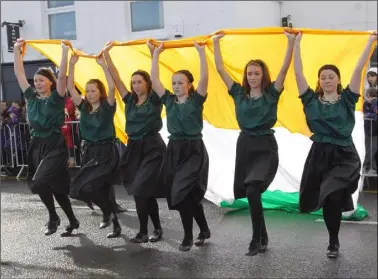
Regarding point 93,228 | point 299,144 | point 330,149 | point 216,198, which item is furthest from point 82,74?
point 330,149

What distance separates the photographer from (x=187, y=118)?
191 inches

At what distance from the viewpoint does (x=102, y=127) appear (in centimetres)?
536

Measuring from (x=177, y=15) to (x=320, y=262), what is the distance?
8358 mm

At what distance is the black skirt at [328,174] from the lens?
4359mm

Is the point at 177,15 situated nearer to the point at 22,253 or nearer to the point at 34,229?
the point at 34,229

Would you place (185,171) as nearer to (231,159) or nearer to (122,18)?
(231,159)

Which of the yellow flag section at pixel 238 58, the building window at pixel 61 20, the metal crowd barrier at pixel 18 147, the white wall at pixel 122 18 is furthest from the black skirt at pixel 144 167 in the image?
the building window at pixel 61 20

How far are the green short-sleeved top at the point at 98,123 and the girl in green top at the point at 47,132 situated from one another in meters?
0.24

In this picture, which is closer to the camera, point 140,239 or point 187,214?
point 187,214

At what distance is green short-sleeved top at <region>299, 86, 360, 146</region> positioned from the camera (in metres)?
4.40

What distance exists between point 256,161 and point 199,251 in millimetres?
1207

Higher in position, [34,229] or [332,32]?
[332,32]

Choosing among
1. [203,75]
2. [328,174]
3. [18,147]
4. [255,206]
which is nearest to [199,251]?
[255,206]

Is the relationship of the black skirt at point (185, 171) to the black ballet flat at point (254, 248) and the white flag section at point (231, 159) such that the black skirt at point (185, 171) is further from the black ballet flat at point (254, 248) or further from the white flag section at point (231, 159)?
the white flag section at point (231, 159)
